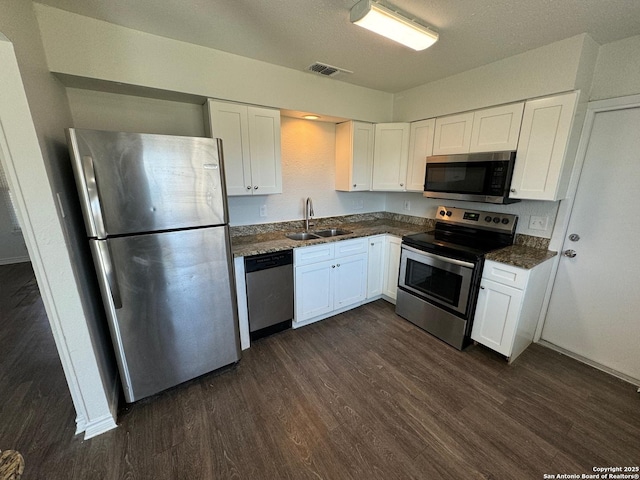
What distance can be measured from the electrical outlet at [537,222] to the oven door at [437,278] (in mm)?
785

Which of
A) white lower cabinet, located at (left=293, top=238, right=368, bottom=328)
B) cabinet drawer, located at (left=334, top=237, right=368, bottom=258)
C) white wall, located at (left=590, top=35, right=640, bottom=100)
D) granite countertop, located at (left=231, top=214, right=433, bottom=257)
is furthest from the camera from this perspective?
cabinet drawer, located at (left=334, top=237, right=368, bottom=258)

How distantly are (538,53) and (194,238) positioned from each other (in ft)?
9.53

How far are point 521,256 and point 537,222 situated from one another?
18.9 inches

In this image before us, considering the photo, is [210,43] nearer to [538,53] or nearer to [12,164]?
[12,164]

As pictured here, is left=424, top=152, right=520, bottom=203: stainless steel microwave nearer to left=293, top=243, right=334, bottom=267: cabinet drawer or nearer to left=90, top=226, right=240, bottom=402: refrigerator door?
left=293, top=243, right=334, bottom=267: cabinet drawer

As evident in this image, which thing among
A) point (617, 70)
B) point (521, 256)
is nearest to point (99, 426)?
point (521, 256)

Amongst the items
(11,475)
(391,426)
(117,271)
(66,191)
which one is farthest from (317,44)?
(391,426)

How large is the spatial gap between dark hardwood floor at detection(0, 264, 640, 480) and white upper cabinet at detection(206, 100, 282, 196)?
153cm

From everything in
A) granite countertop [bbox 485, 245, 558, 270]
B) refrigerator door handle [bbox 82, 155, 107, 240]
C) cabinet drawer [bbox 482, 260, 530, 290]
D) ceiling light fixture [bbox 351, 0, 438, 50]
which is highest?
ceiling light fixture [bbox 351, 0, 438, 50]

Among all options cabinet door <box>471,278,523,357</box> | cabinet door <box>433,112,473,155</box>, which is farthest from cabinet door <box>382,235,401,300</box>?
cabinet door <box>433,112,473,155</box>

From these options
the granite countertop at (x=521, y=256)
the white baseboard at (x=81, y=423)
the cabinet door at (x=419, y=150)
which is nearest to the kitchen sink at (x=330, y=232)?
the cabinet door at (x=419, y=150)

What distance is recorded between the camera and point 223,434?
1605 mm

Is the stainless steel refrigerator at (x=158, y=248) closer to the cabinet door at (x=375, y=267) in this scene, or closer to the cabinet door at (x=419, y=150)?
the cabinet door at (x=375, y=267)

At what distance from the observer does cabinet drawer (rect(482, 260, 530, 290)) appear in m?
1.98
